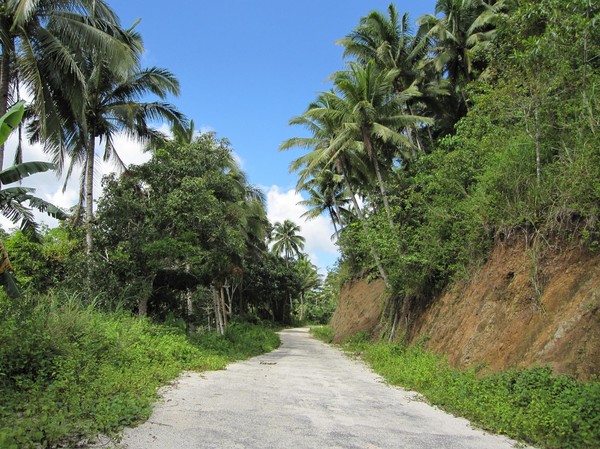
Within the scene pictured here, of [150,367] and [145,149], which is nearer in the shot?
[150,367]

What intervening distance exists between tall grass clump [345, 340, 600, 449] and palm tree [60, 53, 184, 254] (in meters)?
11.3

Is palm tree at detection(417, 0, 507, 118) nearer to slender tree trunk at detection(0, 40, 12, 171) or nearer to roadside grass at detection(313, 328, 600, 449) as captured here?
roadside grass at detection(313, 328, 600, 449)

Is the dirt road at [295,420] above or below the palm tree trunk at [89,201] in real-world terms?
below

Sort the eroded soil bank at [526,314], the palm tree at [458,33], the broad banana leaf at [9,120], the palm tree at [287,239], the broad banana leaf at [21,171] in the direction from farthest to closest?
the palm tree at [287,239]
the palm tree at [458,33]
the broad banana leaf at [21,171]
the broad banana leaf at [9,120]
the eroded soil bank at [526,314]

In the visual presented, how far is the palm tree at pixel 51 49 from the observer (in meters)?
10.5

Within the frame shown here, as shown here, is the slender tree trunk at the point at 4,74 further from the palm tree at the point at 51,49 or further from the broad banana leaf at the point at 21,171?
the broad banana leaf at the point at 21,171

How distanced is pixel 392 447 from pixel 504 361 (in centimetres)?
398

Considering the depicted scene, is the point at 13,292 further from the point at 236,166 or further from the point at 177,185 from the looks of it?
the point at 236,166

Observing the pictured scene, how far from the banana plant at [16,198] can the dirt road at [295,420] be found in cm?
419

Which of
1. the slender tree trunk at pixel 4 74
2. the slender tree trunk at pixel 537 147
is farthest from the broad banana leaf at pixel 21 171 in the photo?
the slender tree trunk at pixel 537 147

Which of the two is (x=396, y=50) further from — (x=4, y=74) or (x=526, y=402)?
(x=526, y=402)

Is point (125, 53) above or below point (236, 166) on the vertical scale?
below

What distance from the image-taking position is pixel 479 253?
37.0 ft

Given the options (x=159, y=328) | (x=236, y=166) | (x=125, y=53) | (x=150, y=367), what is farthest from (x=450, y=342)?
(x=236, y=166)
